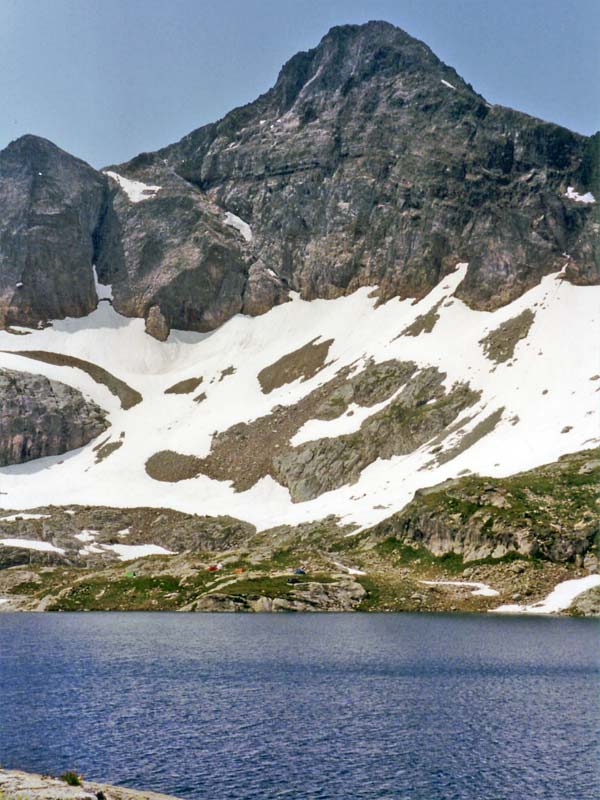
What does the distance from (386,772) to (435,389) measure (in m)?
133

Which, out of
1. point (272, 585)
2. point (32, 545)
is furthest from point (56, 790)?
point (32, 545)

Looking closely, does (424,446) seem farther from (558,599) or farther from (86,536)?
(86,536)

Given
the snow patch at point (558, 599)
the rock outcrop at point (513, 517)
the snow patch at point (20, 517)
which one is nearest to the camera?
the snow patch at point (558, 599)

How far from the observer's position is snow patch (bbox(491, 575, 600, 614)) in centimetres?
9512

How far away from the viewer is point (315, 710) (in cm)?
4934

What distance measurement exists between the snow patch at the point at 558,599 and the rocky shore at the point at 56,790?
69.7 metres

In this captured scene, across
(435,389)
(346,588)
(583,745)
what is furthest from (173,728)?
(435,389)

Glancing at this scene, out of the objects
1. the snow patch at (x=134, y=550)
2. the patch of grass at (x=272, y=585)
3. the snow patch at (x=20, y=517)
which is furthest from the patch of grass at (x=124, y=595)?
the snow patch at (x=20, y=517)

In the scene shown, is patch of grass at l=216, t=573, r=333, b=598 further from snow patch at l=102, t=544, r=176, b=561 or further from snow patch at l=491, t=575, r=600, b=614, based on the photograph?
snow patch at l=102, t=544, r=176, b=561

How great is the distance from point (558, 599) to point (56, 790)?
76532mm

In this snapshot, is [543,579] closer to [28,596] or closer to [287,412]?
[28,596]

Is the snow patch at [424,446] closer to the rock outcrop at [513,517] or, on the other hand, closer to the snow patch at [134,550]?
the rock outcrop at [513,517]

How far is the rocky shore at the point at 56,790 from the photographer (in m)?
29.1

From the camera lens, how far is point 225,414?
19638 centimetres
